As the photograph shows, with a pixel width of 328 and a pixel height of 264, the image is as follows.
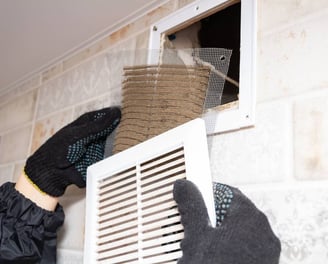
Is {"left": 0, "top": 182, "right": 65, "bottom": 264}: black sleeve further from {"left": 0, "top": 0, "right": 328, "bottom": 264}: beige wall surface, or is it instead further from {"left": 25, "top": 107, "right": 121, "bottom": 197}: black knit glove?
{"left": 0, "top": 0, "right": 328, "bottom": 264}: beige wall surface

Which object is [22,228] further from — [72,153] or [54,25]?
[54,25]

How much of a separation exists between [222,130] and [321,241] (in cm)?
20

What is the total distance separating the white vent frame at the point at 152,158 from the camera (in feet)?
1.54

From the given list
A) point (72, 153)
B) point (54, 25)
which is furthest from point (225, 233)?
point (54, 25)

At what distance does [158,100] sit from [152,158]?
11cm

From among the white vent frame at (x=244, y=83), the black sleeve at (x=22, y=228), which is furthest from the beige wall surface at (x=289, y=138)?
the black sleeve at (x=22, y=228)

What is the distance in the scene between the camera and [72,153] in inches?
26.1

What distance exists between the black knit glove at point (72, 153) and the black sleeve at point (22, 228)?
0.04m

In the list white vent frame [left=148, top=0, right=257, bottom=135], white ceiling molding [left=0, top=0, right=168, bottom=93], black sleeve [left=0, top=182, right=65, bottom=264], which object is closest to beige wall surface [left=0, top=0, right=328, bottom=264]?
white vent frame [left=148, top=0, right=257, bottom=135]

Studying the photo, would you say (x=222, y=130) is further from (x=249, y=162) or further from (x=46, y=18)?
(x=46, y=18)

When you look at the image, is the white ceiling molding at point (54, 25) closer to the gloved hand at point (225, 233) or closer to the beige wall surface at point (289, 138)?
the beige wall surface at point (289, 138)

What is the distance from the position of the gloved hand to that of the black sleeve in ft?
1.08

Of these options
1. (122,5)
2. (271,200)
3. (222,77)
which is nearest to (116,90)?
(122,5)

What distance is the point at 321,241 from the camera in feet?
1.46
